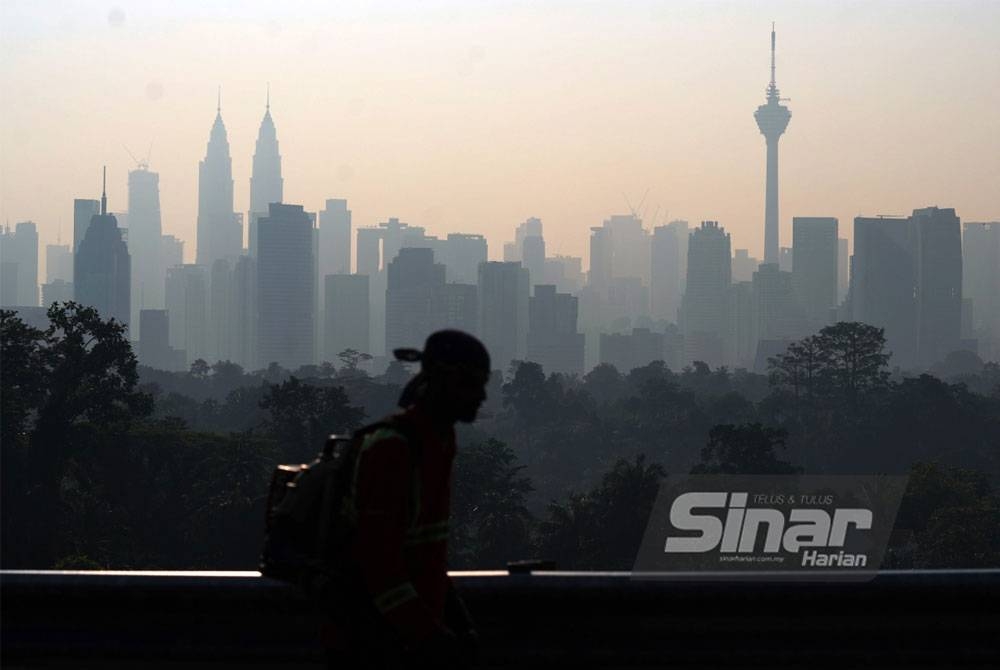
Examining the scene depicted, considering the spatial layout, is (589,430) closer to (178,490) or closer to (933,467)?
(933,467)

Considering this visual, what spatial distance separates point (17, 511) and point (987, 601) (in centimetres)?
6628

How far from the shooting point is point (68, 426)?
73625 millimetres

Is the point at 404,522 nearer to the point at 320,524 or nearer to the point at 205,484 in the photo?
the point at 320,524

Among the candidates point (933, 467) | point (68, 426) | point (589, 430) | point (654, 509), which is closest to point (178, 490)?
point (68, 426)

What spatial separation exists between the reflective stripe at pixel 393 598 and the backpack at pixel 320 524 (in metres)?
0.16

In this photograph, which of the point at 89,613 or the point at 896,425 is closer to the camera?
the point at 89,613

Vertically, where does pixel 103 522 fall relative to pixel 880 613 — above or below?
below

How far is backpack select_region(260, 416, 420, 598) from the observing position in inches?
171

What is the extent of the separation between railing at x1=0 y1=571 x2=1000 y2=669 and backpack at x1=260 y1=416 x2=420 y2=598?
1.69 metres

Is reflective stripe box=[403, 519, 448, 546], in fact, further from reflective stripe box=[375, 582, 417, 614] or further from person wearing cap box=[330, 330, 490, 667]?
reflective stripe box=[375, 582, 417, 614]

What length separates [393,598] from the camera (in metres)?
4.20

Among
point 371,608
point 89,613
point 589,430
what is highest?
point 371,608

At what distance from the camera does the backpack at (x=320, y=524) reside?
14.3ft

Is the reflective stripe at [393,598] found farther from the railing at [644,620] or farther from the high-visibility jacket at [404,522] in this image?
the railing at [644,620]
